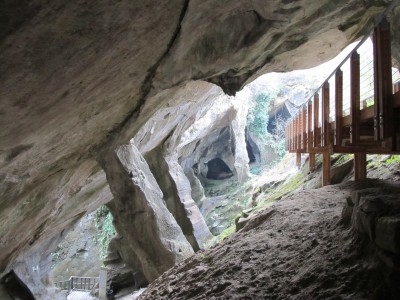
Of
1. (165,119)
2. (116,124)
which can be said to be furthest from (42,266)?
(116,124)

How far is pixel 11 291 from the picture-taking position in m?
9.62

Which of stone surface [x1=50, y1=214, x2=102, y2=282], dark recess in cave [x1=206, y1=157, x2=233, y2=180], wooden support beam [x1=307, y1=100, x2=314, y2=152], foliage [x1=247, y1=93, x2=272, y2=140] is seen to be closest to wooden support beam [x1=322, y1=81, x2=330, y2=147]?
wooden support beam [x1=307, y1=100, x2=314, y2=152]

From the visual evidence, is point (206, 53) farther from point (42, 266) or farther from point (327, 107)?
point (42, 266)

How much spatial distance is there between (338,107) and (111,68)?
3.30 meters

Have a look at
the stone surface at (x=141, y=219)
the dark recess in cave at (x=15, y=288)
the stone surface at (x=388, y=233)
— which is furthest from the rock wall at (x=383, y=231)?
the dark recess in cave at (x=15, y=288)

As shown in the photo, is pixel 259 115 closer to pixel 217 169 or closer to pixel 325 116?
pixel 217 169

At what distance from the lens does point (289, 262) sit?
314cm

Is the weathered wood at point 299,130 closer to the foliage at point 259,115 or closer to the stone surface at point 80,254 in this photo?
the stone surface at point 80,254

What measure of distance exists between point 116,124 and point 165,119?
3.51 meters

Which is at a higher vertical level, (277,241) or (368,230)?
(368,230)

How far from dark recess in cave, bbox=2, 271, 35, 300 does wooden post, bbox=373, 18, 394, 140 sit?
33.5 ft

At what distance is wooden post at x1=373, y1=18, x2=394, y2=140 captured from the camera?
3.10 meters

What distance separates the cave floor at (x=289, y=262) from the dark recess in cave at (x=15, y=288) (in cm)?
702

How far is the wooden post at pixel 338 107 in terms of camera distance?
490cm
